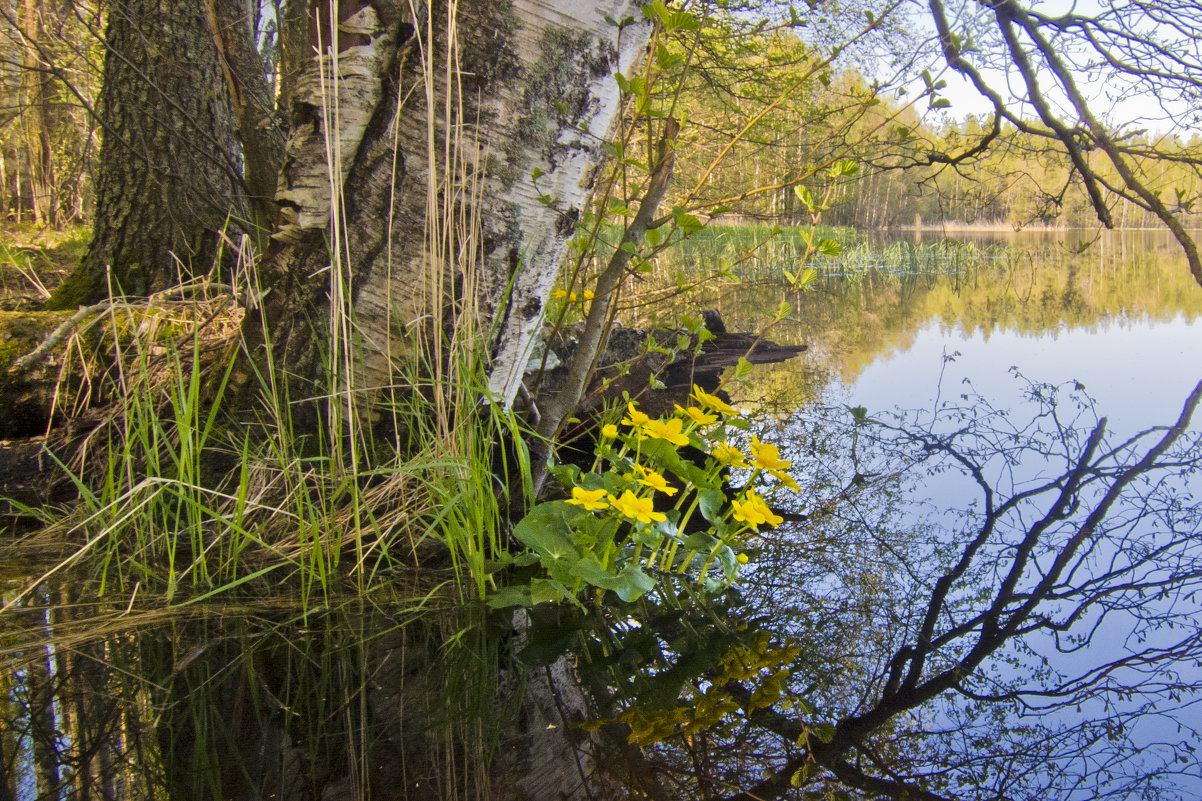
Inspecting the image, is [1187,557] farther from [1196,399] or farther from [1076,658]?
[1196,399]

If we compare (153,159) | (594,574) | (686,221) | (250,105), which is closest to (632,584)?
(594,574)

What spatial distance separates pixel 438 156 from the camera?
51.0 inches

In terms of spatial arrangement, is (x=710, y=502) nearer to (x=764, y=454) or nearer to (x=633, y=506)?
(x=764, y=454)

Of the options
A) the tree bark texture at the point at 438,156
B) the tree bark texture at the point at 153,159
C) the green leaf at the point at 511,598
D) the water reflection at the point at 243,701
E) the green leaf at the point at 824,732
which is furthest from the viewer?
the tree bark texture at the point at 153,159

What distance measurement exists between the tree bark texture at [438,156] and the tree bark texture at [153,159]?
1221 mm

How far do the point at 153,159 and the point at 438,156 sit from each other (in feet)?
5.27

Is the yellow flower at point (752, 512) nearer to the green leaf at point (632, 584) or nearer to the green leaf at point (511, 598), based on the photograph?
the green leaf at point (632, 584)

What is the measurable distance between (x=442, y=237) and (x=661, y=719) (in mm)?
857

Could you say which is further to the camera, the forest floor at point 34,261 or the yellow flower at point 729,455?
the forest floor at point 34,261

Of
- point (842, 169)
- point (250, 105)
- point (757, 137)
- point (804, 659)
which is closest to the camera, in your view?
point (804, 659)

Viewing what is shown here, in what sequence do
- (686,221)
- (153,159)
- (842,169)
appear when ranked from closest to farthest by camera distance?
(686,221) → (842,169) → (153,159)

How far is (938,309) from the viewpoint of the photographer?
16.6ft

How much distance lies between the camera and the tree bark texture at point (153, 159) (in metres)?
2.38

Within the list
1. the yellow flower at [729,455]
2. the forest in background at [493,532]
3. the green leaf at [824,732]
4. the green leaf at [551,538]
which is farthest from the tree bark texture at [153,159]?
the green leaf at [824,732]
